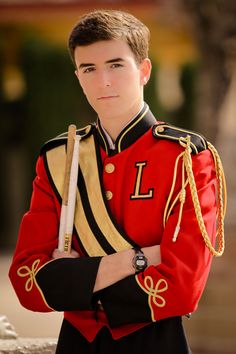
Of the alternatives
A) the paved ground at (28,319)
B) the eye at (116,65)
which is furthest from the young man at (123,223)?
the paved ground at (28,319)

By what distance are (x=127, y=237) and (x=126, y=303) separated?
0.56 feet

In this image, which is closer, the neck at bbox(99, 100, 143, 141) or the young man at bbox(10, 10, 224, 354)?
the young man at bbox(10, 10, 224, 354)

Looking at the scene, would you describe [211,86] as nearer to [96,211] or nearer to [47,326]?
[47,326]

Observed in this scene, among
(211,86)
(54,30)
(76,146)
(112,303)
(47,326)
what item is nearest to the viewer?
(112,303)

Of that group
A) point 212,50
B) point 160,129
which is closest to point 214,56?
point 212,50

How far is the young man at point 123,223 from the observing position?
7.39ft

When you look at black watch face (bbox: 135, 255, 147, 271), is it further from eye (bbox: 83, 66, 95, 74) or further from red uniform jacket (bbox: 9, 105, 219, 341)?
eye (bbox: 83, 66, 95, 74)

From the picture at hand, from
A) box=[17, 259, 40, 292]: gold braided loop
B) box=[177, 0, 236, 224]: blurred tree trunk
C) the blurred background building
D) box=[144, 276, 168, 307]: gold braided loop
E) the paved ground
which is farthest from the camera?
the blurred background building

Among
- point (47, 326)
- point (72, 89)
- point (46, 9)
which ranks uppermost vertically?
point (46, 9)

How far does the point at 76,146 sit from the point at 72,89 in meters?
7.57

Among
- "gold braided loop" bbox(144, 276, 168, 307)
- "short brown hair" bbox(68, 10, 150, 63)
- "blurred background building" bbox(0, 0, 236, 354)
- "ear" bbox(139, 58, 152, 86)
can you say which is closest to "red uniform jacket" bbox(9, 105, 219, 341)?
"gold braided loop" bbox(144, 276, 168, 307)

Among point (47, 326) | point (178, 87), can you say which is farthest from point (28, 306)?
point (178, 87)

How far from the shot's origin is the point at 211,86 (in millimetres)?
7305

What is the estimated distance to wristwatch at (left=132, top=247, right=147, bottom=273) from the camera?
225cm
